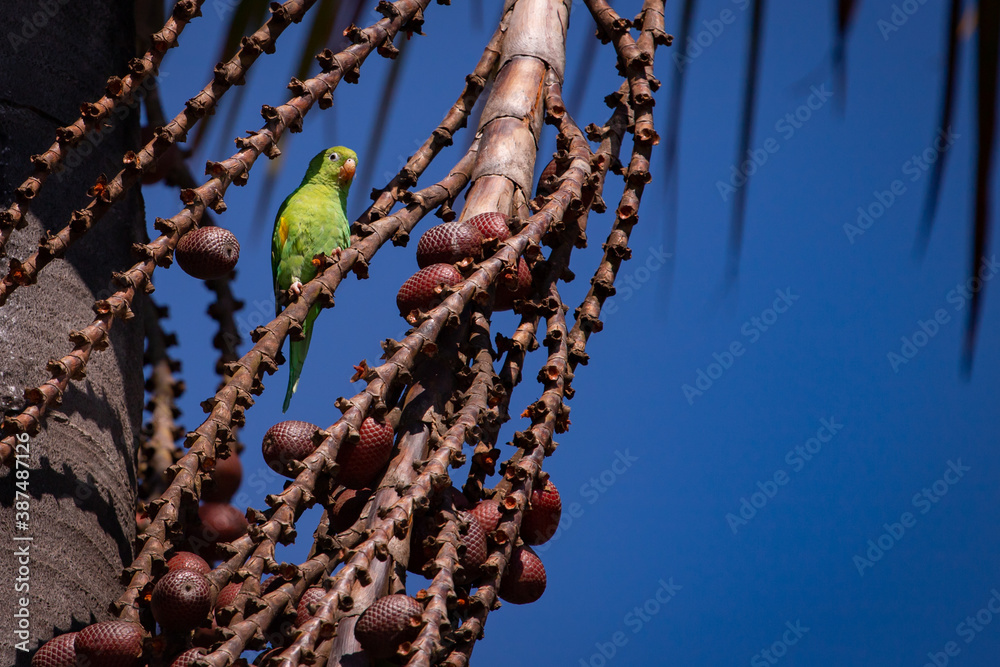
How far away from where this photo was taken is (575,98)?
2439 mm

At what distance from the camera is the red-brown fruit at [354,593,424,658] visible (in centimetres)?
114

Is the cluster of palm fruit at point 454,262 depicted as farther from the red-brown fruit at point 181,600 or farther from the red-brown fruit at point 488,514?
the red-brown fruit at point 181,600

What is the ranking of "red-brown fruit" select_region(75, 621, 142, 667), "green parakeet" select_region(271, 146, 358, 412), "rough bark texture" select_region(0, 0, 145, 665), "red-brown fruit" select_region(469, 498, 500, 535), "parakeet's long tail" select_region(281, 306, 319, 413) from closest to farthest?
"red-brown fruit" select_region(75, 621, 142, 667) → "red-brown fruit" select_region(469, 498, 500, 535) → "rough bark texture" select_region(0, 0, 145, 665) → "green parakeet" select_region(271, 146, 358, 412) → "parakeet's long tail" select_region(281, 306, 319, 413)

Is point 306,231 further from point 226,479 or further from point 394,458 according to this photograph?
point 394,458

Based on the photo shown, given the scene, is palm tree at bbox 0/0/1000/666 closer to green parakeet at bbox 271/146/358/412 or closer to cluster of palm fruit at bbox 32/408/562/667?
cluster of palm fruit at bbox 32/408/562/667

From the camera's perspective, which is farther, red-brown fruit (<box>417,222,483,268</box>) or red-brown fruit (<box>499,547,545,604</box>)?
red-brown fruit (<box>417,222,483,268</box>)

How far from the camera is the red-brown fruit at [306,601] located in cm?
123

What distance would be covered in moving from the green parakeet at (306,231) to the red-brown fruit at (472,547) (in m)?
1.92

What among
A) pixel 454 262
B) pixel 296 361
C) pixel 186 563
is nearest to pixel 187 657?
pixel 186 563

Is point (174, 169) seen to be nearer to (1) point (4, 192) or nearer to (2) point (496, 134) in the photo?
(1) point (4, 192)

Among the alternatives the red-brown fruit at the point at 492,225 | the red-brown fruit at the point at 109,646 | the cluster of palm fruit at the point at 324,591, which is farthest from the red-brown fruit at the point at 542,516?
the red-brown fruit at the point at 109,646

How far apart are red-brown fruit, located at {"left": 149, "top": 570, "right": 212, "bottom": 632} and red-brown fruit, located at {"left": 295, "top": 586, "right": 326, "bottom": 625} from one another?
137 mm

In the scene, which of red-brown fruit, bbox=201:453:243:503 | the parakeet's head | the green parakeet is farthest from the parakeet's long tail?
red-brown fruit, bbox=201:453:243:503

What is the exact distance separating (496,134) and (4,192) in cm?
88
